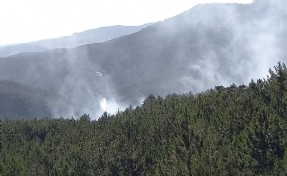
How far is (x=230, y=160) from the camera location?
4106 centimetres

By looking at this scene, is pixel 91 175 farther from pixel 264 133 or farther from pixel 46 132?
A: pixel 46 132

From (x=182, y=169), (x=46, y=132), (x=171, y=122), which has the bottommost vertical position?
(x=46, y=132)

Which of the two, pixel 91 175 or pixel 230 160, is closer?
pixel 230 160

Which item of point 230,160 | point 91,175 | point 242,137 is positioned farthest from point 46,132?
point 230,160

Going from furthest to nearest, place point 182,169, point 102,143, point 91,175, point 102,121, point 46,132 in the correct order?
point 46,132 < point 102,121 < point 102,143 < point 91,175 < point 182,169

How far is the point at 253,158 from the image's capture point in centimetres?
5059

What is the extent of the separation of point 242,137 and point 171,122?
42.9m

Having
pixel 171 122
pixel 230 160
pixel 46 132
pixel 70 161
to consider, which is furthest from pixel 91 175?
pixel 46 132

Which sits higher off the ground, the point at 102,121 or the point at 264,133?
the point at 264,133

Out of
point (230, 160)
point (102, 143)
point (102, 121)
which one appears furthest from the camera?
point (102, 121)

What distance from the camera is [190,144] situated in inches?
1670

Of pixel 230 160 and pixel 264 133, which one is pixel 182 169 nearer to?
pixel 230 160

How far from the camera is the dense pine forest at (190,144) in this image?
41906 millimetres

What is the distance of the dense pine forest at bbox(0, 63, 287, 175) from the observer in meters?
41.9
